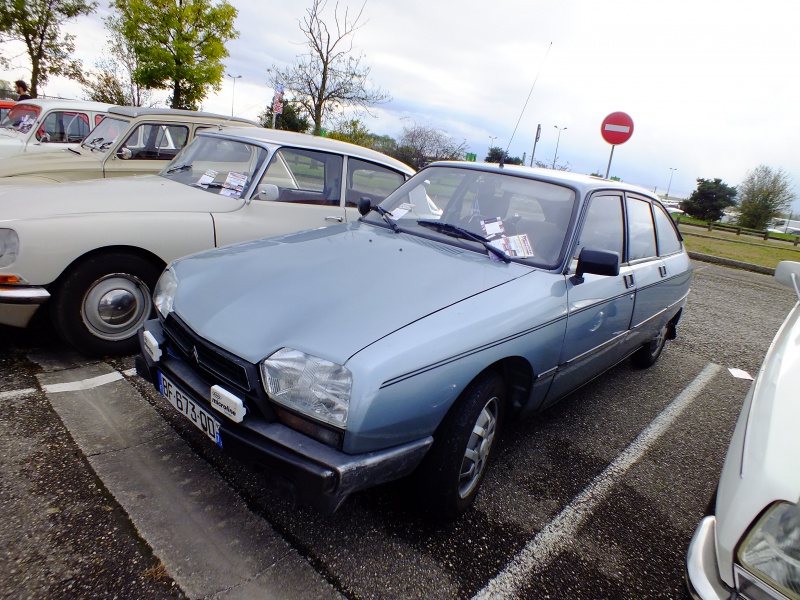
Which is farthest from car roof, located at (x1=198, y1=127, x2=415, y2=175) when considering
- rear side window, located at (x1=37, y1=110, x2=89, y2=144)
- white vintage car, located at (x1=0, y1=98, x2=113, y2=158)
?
rear side window, located at (x1=37, y1=110, x2=89, y2=144)

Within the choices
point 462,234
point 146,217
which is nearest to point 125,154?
point 146,217

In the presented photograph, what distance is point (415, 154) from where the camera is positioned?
23.9 meters

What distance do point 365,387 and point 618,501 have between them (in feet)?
5.75

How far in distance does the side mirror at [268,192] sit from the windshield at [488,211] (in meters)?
0.99

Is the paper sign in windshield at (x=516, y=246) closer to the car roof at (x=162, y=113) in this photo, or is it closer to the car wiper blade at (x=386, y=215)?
the car wiper blade at (x=386, y=215)

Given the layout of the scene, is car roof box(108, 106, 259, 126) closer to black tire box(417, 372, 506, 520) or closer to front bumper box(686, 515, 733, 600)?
black tire box(417, 372, 506, 520)

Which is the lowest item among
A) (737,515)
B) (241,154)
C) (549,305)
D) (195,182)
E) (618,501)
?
(618,501)

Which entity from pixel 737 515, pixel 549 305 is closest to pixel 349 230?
pixel 549 305

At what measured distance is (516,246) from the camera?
275 centimetres

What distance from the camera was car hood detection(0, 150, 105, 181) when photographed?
550 cm

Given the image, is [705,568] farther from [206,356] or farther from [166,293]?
[166,293]

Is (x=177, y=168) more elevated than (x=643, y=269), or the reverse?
(x=177, y=168)

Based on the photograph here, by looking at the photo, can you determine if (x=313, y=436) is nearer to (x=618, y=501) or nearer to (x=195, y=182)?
(x=618, y=501)

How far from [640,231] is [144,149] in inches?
194
